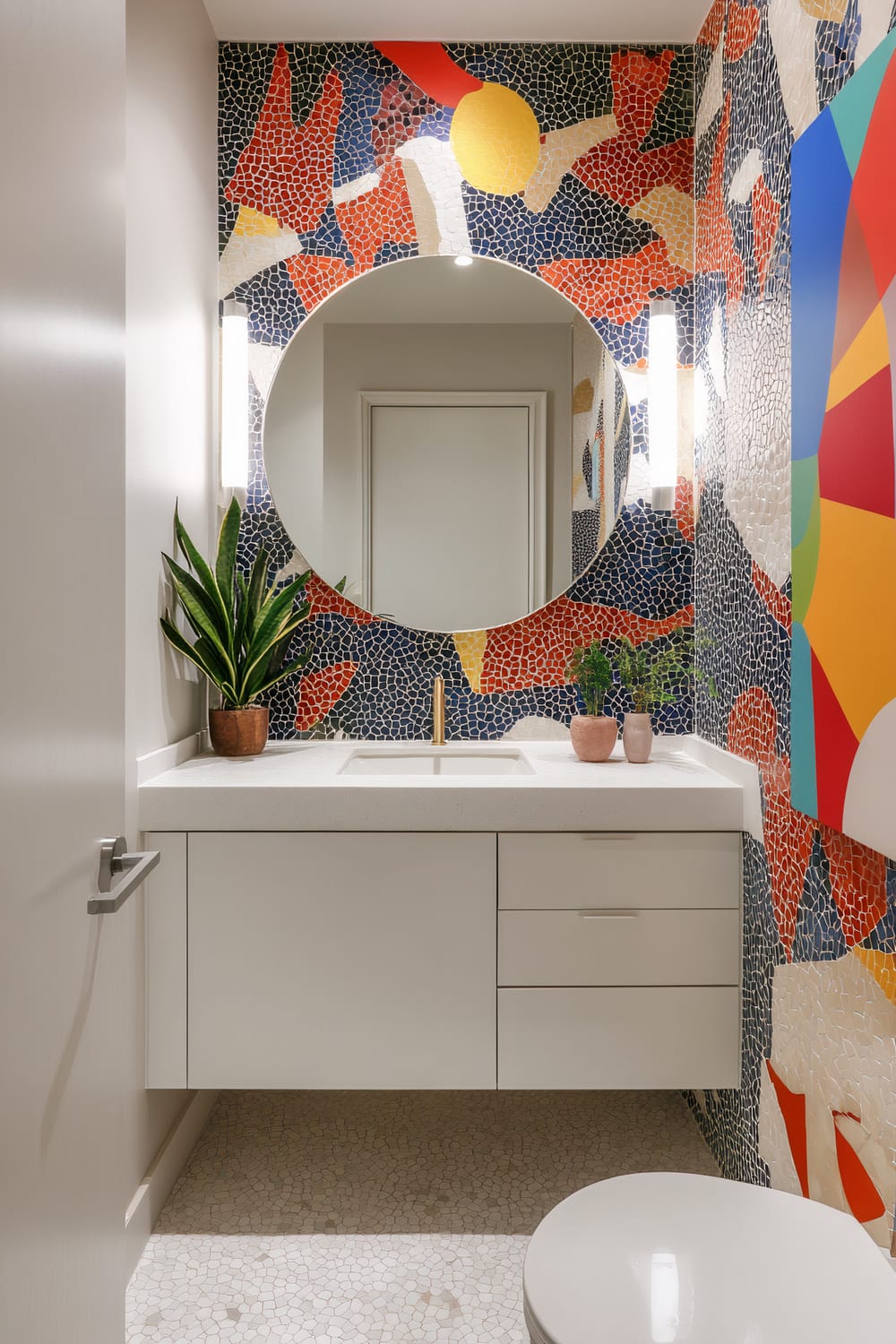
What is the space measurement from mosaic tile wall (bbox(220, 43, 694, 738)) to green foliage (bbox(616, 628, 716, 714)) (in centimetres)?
5

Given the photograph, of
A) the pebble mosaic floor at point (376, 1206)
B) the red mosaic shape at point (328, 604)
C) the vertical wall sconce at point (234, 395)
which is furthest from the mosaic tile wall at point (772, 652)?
the vertical wall sconce at point (234, 395)

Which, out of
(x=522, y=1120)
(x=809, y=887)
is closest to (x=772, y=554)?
(x=809, y=887)

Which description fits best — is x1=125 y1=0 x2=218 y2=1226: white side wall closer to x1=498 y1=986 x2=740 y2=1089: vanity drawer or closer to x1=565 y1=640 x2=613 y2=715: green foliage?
x1=498 y1=986 x2=740 y2=1089: vanity drawer

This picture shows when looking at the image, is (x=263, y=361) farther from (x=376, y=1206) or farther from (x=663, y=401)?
(x=376, y=1206)

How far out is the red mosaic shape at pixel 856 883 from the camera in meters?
1.22

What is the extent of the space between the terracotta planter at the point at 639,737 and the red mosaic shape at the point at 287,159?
1.50 meters

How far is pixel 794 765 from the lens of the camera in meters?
1.45

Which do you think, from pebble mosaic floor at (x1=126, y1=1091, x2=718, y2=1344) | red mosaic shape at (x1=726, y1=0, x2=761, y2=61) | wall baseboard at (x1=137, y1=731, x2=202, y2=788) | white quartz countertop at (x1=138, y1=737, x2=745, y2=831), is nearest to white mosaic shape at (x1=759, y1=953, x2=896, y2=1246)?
white quartz countertop at (x1=138, y1=737, x2=745, y2=831)

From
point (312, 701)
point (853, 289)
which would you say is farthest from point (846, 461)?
point (312, 701)

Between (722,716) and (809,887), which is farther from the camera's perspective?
(722,716)

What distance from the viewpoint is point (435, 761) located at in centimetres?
223

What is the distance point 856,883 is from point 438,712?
118 cm

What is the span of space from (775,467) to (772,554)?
0.16 metres

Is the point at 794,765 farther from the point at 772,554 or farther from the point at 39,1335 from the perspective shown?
the point at 39,1335
